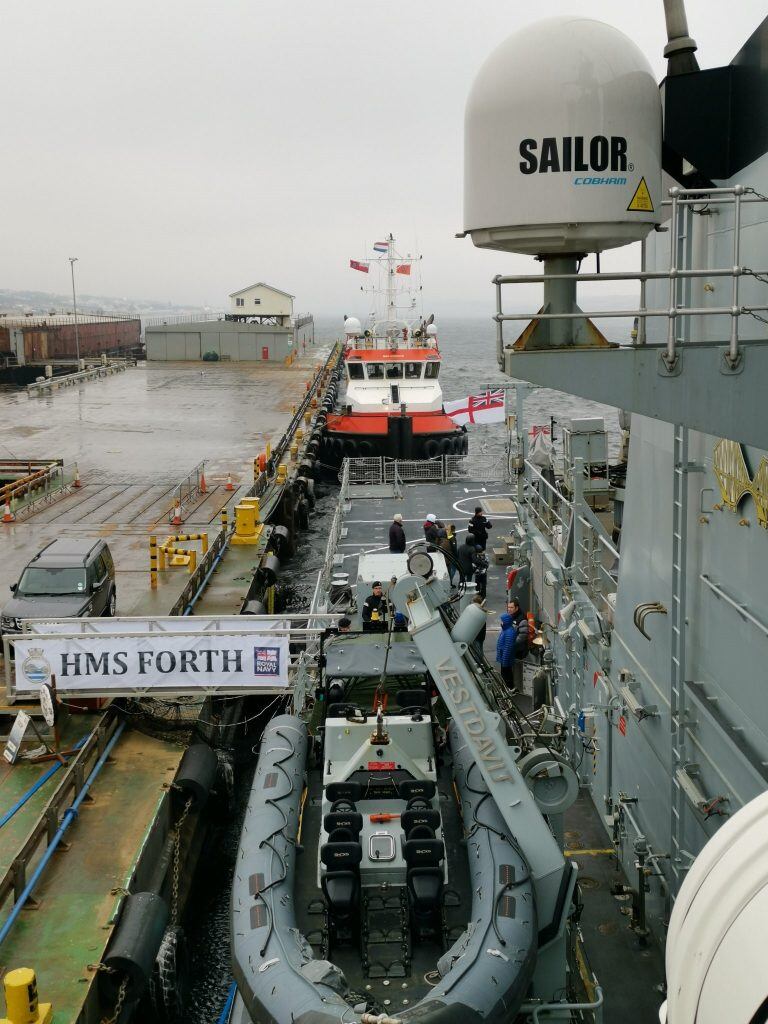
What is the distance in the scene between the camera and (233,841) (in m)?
13.6

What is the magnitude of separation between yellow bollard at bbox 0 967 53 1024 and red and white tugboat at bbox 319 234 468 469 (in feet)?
103

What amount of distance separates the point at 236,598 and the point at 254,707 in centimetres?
207

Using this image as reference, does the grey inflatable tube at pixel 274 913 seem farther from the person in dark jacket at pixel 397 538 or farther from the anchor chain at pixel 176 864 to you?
the person in dark jacket at pixel 397 538

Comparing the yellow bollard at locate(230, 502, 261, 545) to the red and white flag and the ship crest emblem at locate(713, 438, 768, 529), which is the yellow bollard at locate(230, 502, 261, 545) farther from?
the ship crest emblem at locate(713, 438, 768, 529)

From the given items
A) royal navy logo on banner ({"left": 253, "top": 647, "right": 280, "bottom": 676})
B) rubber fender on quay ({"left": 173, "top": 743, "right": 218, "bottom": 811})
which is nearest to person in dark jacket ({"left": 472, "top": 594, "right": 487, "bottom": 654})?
royal navy logo on banner ({"left": 253, "top": 647, "right": 280, "bottom": 676})

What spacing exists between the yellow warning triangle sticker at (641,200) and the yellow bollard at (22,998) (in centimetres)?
657

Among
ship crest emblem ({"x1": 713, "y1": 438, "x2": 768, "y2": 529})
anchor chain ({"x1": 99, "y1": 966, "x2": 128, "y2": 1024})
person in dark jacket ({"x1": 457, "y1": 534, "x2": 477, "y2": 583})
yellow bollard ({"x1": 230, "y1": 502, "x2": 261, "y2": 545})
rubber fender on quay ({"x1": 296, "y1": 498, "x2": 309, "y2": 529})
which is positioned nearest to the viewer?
ship crest emblem ({"x1": 713, "y1": 438, "x2": 768, "y2": 529})

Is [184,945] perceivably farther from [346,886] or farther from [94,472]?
[94,472]

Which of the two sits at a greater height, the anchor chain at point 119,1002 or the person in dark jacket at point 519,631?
the person in dark jacket at point 519,631

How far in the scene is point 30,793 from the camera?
10.8 m

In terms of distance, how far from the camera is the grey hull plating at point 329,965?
6.68 metres

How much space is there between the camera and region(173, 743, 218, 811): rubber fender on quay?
11.4m

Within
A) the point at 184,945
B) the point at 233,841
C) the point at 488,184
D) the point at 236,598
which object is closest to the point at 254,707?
the point at 236,598

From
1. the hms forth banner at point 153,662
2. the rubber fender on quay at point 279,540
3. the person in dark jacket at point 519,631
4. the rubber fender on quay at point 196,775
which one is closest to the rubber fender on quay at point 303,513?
the rubber fender on quay at point 279,540
